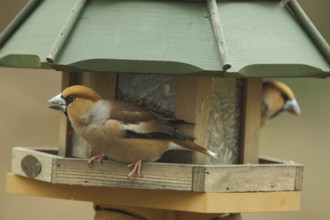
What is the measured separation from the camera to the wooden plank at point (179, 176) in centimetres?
464

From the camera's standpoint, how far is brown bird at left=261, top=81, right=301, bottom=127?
7.17 m

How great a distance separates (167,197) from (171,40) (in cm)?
70

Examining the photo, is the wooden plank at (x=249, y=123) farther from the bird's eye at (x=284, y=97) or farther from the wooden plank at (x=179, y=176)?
the bird's eye at (x=284, y=97)

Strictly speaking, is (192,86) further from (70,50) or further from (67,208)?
(67,208)

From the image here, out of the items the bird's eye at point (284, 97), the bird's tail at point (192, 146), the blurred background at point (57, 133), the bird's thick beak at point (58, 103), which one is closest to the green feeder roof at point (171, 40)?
the bird's thick beak at point (58, 103)

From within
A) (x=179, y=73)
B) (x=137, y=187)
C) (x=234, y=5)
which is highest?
(x=234, y=5)

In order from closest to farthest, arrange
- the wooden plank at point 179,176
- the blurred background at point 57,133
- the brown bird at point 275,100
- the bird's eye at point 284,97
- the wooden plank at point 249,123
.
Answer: the wooden plank at point 179,176 → the wooden plank at point 249,123 → the brown bird at point 275,100 → the bird's eye at point 284,97 → the blurred background at point 57,133

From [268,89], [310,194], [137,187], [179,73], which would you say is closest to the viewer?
[179,73]

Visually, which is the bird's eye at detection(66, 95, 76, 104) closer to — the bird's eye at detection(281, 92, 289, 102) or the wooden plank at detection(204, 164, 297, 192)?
the wooden plank at detection(204, 164, 297, 192)

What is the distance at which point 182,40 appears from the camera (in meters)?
4.51

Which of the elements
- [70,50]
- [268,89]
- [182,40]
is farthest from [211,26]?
[268,89]

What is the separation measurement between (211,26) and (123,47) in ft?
1.31

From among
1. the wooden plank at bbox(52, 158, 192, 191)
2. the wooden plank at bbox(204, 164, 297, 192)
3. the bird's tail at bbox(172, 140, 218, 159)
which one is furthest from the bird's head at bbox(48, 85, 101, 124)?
the wooden plank at bbox(204, 164, 297, 192)

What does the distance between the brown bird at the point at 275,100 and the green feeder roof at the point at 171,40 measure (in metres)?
2.23
